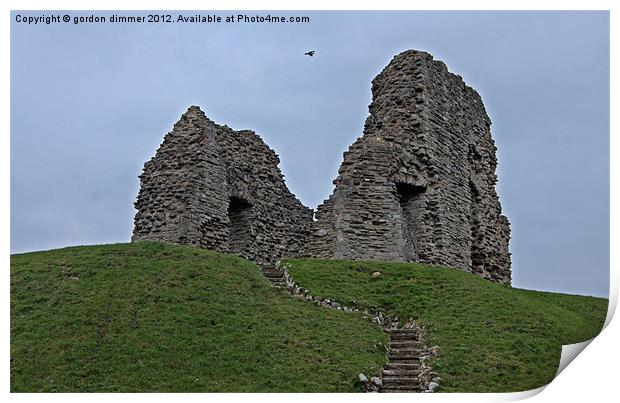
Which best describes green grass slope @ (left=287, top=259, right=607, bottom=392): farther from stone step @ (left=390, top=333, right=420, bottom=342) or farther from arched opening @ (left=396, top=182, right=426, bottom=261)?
arched opening @ (left=396, top=182, right=426, bottom=261)

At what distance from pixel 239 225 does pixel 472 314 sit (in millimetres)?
12498

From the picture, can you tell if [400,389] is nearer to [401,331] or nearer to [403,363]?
[403,363]

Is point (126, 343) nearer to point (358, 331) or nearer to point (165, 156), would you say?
point (358, 331)

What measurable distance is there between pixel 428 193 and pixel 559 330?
9.15 meters

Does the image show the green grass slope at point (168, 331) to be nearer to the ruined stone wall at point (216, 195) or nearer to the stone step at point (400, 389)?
the stone step at point (400, 389)

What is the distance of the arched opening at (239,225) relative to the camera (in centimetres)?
3133

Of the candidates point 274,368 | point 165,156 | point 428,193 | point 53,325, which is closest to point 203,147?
point 165,156

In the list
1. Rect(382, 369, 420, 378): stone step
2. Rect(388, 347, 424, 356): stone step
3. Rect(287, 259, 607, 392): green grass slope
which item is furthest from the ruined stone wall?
Rect(382, 369, 420, 378): stone step

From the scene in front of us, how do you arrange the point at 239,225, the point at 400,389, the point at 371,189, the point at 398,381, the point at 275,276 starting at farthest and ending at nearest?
the point at 239,225 → the point at 371,189 → the point at 275,276 → the point at 398,381 → the point at 400,389

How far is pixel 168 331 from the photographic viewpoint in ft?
61.7

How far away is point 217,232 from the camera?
28938 mm

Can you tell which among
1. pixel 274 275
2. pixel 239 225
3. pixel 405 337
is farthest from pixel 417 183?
pixel 405 337


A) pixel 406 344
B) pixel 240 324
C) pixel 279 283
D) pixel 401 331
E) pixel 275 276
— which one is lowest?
pixel 406 344

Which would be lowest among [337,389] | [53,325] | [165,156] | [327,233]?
[337,389]
